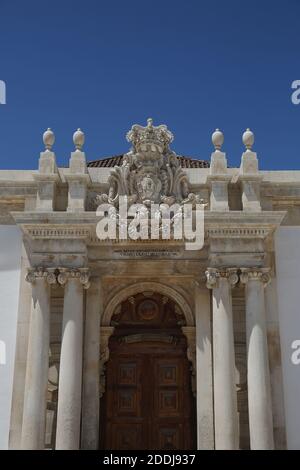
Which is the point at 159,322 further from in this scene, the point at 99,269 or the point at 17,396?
the point at 17,396

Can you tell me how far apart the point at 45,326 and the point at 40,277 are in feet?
3.07

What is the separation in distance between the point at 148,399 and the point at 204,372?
1489 mm

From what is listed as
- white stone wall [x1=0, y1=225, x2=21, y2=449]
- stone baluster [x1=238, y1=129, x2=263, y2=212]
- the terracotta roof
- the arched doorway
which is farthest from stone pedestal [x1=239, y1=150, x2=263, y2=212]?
the terracotta roof

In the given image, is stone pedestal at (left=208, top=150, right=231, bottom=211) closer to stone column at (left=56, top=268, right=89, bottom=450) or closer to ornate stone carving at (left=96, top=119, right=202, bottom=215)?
ornate stone carving at (left=96, top=119, right=202, bottom=215)

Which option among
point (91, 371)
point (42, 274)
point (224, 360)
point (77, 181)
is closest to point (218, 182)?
point (77, 181)

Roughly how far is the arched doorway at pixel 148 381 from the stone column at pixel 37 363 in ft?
5.70

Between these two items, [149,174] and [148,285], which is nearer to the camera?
[149,174]

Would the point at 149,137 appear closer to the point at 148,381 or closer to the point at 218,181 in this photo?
the point at 218,181

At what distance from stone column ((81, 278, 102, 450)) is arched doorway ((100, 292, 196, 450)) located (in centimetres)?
81

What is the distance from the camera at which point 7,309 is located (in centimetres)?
1271

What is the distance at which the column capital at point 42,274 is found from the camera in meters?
12.3

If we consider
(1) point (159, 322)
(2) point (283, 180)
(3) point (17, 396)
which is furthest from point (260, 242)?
(3) point (17, 396)

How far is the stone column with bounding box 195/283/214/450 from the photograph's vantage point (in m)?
12.0

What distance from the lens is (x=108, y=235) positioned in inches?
496
